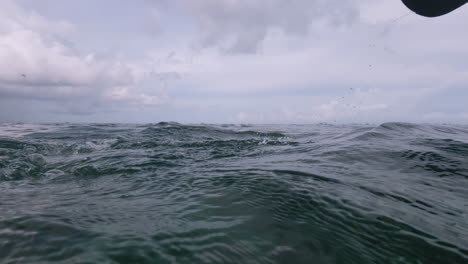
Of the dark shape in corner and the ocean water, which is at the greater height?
the dark shape in corner

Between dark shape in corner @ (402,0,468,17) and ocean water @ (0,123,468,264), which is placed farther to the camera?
dark shape in corner @ (402,0,468,17)

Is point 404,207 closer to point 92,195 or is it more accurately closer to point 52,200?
point 92,195

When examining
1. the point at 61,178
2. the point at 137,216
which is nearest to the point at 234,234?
the point at 137,216

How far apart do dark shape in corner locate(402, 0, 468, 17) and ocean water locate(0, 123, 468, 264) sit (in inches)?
133

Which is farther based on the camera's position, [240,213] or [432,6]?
[432,6]

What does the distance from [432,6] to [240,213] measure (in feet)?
15.7

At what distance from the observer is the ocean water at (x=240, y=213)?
3000 millimetres

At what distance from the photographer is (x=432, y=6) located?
163 inches

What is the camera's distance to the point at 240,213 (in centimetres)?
404

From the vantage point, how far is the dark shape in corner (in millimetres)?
4043

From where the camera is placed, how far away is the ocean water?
3000 millimetres

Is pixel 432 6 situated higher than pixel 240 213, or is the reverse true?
pixel 432 6

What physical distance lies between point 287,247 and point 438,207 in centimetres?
326

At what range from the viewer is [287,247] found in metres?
3.08
